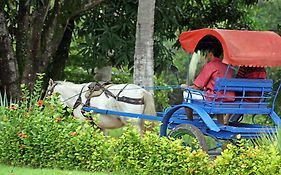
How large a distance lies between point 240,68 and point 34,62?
6365 millimetres

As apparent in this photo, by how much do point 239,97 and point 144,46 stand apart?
362 centimetres

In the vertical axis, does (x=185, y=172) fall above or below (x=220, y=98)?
below

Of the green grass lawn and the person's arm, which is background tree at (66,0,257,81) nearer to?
the person's arm

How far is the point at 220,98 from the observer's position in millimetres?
10906

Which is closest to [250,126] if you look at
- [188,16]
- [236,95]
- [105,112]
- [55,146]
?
[236,95]

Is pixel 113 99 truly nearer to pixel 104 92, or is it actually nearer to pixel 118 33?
pixel 104 92

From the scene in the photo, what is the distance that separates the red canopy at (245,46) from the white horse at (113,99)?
1962 millimetres

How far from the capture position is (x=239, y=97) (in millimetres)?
10945

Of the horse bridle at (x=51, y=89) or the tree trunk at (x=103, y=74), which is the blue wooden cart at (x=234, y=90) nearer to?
the horse bridle at (x=51, y=89)

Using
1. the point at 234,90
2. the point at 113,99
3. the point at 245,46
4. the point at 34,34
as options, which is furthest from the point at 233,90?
the point at 34,34

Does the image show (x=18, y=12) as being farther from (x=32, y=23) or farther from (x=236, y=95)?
(x=236, y=95)

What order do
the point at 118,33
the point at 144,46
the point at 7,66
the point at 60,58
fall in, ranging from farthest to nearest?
the point at 60,58 < the point at 118,33 < the point at 7,66 < the point at 144,46

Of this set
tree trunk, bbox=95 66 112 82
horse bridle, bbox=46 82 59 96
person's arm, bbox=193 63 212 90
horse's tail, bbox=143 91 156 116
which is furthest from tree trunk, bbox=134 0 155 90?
tree trunk, bbox=95 66 112 82

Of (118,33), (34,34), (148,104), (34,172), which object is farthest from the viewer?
(118,33)
